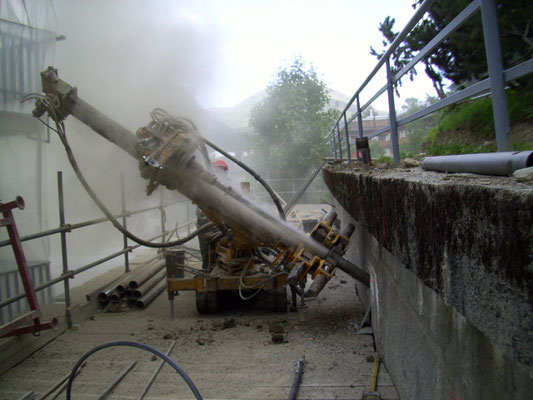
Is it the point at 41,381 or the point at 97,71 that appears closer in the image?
the point at 41,381

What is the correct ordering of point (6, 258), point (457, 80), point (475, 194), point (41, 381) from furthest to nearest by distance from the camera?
point (6, 258)
point (41, 381)
point (457, 80)
point (475, 194)

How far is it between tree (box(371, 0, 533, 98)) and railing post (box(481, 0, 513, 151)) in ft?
0.74

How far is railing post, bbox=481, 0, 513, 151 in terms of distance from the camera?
4.28ft

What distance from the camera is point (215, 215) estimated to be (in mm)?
4824

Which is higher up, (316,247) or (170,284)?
(316,247)

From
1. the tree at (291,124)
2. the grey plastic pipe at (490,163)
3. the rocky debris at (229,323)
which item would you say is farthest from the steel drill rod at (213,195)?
the tree at (291,124)

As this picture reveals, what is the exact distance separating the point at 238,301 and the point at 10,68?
457cm

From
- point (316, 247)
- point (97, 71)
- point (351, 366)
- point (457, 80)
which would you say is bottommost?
point (351, 366)

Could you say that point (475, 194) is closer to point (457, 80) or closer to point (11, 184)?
point (457, 80)

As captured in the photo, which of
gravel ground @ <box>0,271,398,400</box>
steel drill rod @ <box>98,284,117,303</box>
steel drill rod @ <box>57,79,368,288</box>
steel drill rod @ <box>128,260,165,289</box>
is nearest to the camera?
gravel ground @ <box>0,271,398,400</box>

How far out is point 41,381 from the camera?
331 cm

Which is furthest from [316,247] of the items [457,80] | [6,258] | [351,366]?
[6,258]

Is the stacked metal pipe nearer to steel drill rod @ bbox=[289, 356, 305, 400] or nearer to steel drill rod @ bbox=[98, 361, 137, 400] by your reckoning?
steel drill rod @ bbox=[98, 361, 137, 400]

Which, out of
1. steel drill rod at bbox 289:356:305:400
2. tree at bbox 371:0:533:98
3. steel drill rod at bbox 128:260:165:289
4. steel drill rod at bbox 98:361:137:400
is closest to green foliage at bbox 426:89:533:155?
tree at bbox 371:0:533:98
